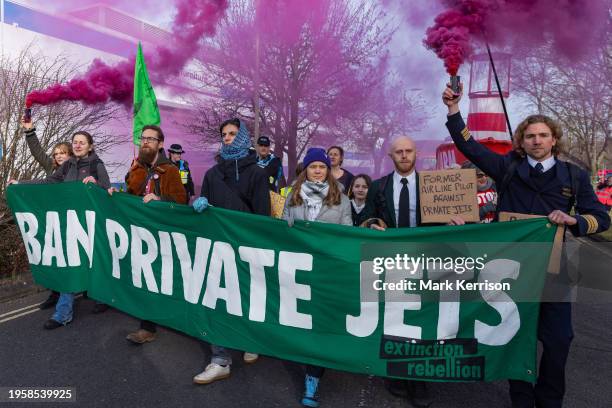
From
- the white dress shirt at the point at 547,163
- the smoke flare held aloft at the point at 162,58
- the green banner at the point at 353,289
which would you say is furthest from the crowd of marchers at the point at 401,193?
the smoke flare held aloft at the point at 162,58

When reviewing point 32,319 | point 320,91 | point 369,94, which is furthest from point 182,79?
point 32,319

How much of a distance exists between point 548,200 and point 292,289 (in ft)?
5.80

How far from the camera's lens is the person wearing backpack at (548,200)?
274 cm

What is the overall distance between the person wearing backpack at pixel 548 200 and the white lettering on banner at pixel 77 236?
3.61 meters

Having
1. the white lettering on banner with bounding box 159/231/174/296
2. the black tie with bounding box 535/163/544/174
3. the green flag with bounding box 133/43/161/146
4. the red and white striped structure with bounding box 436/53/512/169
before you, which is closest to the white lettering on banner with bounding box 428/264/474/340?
the black tie with bounding box 535/163/544/174

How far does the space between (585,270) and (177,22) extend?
8535 millimetres

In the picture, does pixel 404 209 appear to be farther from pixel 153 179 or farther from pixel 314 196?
pixel 153 179

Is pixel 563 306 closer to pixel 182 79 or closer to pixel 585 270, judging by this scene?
pixel 585 270

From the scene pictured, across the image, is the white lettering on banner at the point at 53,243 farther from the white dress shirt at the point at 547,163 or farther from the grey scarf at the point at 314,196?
the white dress shirt at the point at 547,163

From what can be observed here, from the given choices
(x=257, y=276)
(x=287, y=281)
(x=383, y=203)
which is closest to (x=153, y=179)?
(x=257, y=276)

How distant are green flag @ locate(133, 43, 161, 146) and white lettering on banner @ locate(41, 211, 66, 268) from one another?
2580mm

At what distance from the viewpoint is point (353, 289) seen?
305 centimetres

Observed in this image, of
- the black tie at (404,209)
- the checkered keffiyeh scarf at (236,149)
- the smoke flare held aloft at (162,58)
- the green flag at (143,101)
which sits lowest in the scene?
the black tie at (404,209)

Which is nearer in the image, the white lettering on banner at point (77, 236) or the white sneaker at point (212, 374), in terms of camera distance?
the white sneaker at point (212, 374)
